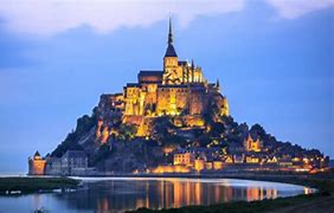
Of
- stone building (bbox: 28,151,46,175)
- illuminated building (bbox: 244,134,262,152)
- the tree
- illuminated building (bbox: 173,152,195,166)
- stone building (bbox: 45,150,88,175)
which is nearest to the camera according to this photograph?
illuminated building (bbox: 173,152,195,166)

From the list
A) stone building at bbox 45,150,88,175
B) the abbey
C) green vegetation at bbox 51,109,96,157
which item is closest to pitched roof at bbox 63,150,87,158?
stone building at bbox 45,150,88,175

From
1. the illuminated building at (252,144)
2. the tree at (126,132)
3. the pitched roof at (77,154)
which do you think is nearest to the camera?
the illuminated building at (252,144)

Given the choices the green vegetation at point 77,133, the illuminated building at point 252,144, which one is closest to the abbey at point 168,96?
the green vegetation at point 77,133

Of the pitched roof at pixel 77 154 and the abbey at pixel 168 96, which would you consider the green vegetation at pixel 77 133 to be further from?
the abbey at pixel 168 96

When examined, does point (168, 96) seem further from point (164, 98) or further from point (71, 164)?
point (71, 164)

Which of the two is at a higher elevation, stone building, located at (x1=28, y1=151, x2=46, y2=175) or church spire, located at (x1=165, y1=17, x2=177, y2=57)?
church spire, located at (x1=165, y1=17, x2=177, y2=57)

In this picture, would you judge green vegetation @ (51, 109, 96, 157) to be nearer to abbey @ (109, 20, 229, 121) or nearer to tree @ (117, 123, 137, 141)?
abbey @ (109, 20, 229, 121)

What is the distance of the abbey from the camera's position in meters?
118

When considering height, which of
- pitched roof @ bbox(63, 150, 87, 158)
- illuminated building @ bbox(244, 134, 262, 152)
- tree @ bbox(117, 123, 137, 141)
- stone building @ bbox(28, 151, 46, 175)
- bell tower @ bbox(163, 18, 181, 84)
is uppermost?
bell tower @ bbox(163, 18, 181, 84)

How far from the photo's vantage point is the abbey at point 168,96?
118m

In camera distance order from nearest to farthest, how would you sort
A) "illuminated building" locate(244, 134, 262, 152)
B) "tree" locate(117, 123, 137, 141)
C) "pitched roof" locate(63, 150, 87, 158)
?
"illuminated building" locate(244, 134, 262, 152)
"tree" locate(117, 123, 137, 141)
"pitched roof" locate(63, 150, 87, 158)

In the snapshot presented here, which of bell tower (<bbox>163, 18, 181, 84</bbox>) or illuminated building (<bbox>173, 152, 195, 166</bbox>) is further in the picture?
bell tower (<bbox>163, 18, 181, 84</bbox>)

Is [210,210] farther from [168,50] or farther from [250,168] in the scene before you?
[168,50]

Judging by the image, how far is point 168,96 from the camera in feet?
388
